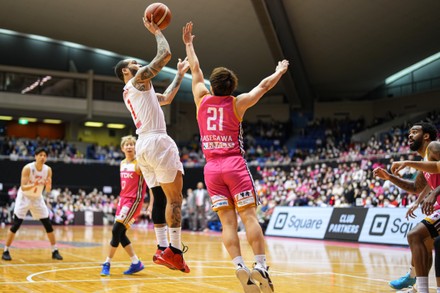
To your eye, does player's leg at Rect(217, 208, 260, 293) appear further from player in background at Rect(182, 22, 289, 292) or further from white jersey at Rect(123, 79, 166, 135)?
white jersey at Rect(123, 79, 166, 135)

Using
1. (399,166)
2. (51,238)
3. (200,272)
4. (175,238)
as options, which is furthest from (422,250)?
(51,238)

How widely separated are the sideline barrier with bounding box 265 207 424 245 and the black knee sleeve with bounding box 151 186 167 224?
28.5 ft

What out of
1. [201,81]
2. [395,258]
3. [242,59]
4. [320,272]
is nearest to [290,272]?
[320,272]

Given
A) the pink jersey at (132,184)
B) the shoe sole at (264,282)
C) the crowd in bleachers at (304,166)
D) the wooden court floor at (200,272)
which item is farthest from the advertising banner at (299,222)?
the shoe sole at (264,282)

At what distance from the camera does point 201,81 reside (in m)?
5.53

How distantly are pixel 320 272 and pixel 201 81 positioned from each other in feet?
14.6

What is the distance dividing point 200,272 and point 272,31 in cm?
1989

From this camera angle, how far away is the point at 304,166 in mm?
25219

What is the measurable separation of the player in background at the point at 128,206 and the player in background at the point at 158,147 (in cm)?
223

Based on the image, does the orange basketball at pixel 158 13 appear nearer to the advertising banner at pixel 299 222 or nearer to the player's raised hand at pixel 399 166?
the player's raised hand at pixel 399 166

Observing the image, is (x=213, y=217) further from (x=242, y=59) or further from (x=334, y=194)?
(x=242, y=59)

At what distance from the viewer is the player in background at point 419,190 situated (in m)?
5.29

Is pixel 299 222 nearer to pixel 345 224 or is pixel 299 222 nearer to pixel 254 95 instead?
pixel 345 224

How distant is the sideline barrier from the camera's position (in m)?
14.0
